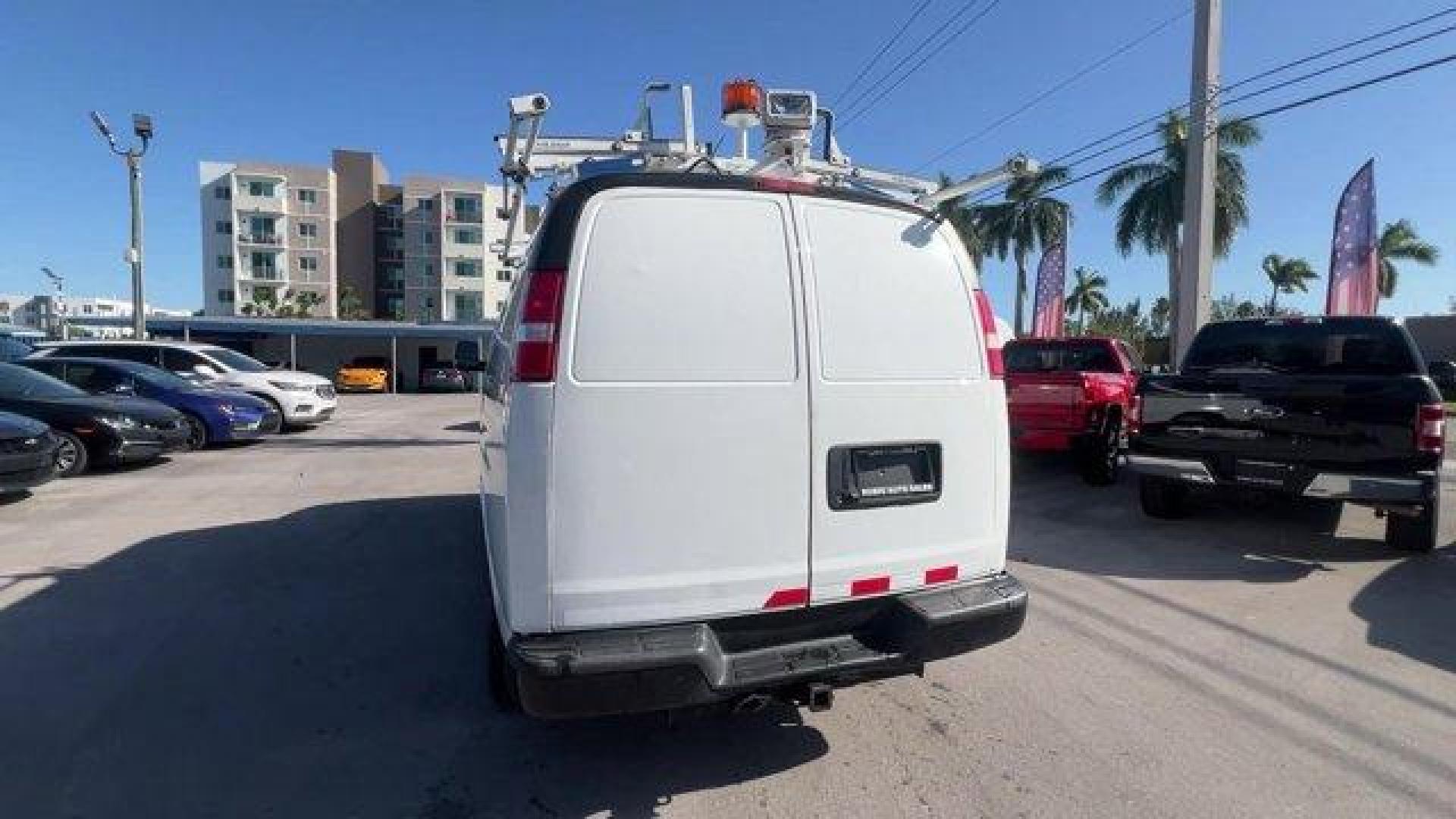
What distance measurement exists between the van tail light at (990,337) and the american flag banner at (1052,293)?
20240 millimetres

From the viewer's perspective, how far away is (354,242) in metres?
71.9

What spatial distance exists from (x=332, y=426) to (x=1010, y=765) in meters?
17.1

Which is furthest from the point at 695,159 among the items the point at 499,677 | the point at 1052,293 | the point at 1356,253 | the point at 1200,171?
the point at 1052,293

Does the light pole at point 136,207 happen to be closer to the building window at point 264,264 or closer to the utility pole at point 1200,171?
the utility pole at point 1200,171

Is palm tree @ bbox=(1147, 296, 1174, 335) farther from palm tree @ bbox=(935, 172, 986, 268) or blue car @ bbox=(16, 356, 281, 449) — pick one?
blue car @ bbox=(16, 356, 281, 449)

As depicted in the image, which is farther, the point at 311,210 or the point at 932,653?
the point at 311,210

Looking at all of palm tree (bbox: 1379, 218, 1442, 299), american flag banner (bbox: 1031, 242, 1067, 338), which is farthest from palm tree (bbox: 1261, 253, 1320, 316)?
american flag banner (bbox: 1031, 242, 1067, 338)

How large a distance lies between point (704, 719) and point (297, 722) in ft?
6.01

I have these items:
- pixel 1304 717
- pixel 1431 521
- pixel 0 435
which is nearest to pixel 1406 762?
pixel 1304 717

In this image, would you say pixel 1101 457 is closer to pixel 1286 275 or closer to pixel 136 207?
pixel 136 207

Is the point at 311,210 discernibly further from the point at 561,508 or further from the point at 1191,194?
the point at 561,508

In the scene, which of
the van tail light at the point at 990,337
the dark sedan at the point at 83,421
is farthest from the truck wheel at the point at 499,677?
the dark sedan at the point at 83,421

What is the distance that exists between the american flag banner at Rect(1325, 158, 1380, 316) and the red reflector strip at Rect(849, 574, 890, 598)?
15.9 meters

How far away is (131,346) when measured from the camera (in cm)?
1452
